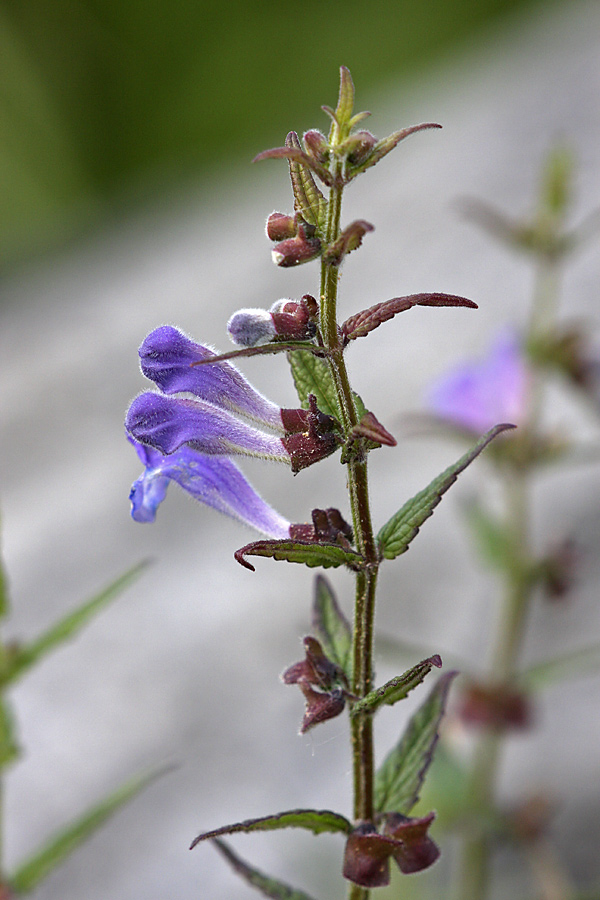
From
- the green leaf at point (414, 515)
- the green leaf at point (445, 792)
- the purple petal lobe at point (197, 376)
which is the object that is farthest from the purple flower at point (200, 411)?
the green leaf at point (445, 792)

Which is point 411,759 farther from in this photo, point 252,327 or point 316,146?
point 316,146

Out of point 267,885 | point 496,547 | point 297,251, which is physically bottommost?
point 267,885

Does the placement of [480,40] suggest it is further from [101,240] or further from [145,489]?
[145,489]

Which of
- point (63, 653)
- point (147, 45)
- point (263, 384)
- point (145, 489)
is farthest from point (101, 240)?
point (145, 489)

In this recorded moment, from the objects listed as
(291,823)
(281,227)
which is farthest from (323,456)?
(291,823)

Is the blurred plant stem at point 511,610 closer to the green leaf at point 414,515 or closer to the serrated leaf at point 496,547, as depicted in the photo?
the serrated leaf at point 496,547

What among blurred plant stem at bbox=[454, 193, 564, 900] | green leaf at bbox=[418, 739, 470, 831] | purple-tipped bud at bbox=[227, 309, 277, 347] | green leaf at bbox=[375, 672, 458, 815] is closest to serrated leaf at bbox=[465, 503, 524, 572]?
blurred plant stem at bbox=[454, 193, 564, 900]
